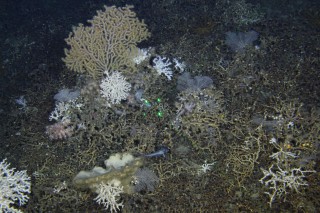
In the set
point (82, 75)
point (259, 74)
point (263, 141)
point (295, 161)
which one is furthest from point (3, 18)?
point (295, 161)

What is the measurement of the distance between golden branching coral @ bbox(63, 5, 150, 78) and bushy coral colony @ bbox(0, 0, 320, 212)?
2cm

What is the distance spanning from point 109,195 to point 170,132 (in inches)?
60.2

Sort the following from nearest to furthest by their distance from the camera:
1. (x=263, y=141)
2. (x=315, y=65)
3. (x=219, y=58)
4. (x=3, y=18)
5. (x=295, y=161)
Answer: (x=295, y=161), (x=263, y=141), (x=315, y=65), (x=219, y=58), (x=3, y=18)

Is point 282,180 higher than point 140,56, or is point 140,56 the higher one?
point 140,56

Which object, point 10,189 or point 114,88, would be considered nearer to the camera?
point 10,189

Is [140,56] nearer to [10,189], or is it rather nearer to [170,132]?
[170,132]

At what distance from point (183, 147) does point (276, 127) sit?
1602 millimetres

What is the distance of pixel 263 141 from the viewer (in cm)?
432

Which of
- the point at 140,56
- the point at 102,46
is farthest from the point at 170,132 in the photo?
the point at 102,46

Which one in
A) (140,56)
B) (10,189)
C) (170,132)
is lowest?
(10,189)

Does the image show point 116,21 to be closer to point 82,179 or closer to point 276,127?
point 82,179

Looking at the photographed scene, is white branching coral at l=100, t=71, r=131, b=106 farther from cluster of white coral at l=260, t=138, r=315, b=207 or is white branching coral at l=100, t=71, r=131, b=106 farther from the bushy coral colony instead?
cluster of white coral at l=260, t=138, r=315, b=207

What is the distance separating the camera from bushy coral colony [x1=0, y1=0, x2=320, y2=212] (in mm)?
4020

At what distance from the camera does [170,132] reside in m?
4.75
